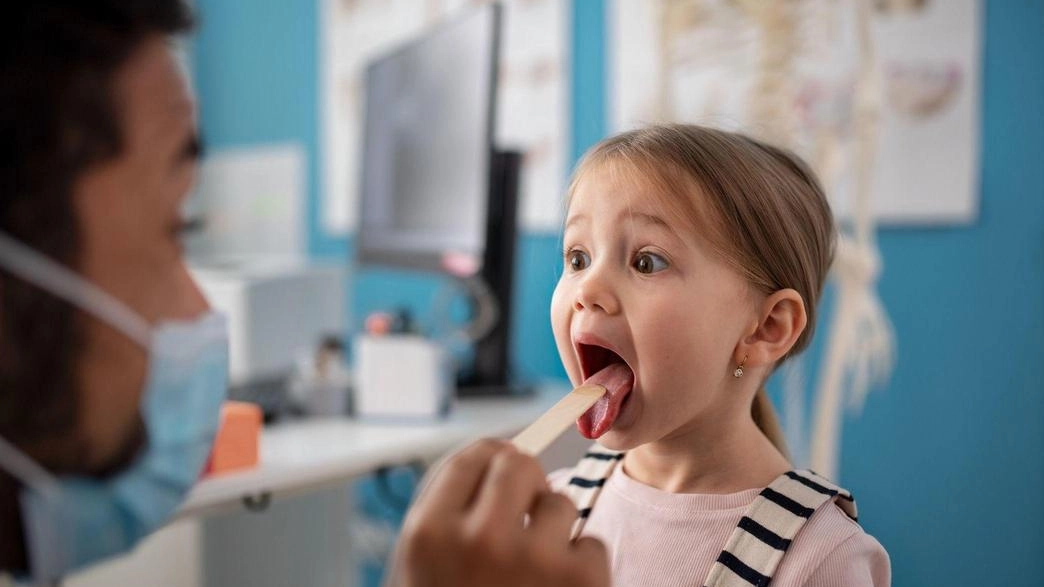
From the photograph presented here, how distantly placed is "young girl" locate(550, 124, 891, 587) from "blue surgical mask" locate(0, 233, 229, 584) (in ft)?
1.06

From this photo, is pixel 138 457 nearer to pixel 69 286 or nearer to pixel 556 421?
pixel 69 286

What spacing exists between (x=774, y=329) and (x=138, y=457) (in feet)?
1.77

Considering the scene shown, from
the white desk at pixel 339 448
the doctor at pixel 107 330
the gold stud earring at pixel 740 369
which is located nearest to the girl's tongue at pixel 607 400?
the gold stud earring at pixel 740 369

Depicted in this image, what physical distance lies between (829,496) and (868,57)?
912 mm

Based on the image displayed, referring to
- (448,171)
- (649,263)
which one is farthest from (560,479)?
(448,171)

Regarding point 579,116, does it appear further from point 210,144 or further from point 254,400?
point 210,144

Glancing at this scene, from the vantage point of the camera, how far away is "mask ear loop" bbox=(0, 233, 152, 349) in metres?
0.47

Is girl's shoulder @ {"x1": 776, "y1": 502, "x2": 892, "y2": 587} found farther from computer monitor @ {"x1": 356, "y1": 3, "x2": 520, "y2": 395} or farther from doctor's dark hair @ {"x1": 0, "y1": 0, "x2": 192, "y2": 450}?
computer monitor @ {"x1": 356, "y1": 3, "x2": 520, "y2": 395}

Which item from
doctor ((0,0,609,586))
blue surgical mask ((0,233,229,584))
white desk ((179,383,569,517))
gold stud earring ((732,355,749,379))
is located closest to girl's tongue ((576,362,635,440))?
gold stud earring ((732,355,749,379))

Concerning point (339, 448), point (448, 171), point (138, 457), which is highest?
point (448, 171)

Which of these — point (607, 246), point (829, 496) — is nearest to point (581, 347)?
point (607, 246)

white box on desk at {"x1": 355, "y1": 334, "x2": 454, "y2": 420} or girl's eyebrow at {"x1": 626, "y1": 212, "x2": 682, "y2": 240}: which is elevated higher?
girl's eyebrow at {"x1": 626, "y1": 212, "x2": 682, "y2": 240}

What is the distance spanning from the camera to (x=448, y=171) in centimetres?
167

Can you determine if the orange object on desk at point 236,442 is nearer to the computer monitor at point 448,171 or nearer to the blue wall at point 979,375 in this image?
the computer monitor at point 448,171
